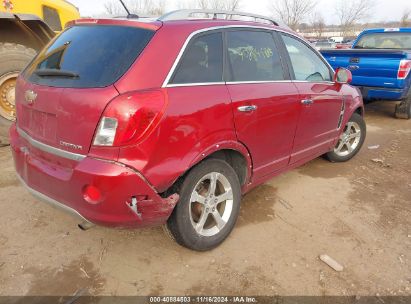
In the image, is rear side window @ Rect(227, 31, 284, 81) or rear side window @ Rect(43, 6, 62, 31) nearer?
rear side window @ Rect(227, 31, 284, 81)

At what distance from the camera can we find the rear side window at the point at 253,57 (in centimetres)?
281

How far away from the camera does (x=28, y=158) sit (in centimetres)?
257

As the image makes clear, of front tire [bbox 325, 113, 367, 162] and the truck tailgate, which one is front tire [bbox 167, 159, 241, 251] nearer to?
front tire [bbox 325, 113, 367, 162]

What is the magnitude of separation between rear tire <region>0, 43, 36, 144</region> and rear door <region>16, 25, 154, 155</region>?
2.74 meters

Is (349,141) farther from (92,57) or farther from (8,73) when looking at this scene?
(8,73)

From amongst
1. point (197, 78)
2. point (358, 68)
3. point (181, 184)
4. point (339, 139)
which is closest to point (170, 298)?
point (181, 184)

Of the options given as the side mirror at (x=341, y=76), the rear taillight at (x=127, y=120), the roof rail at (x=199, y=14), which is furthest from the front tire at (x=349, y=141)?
the rear taillight at (x=127, y=120)

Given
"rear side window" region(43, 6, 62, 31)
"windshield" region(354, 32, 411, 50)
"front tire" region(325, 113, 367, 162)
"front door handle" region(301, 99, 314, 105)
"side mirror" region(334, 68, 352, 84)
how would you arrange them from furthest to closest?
1. "windshield" region(354, 32, 411, 50)
2. "rear side window" region(43, 6, 62, 31)
3. "front tire" region(325, 113, 367, 162)
4. "side mirror" region(334, 68, 352, 84)
5. "front door handle" region(301, 99, 314, 105)

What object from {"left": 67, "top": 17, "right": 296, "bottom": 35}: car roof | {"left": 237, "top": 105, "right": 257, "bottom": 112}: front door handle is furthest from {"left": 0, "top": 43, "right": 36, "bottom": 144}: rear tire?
{"left": 237, "top": 105, "right": 257, "bottom": 112}: front door handle

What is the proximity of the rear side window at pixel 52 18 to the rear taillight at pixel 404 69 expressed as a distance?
6006mm

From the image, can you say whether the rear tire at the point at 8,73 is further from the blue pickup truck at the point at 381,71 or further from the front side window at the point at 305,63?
the blue pickup truck at the point at 381,71

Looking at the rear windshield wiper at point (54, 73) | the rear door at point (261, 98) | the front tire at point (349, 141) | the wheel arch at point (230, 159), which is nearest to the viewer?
the rear windshield wiper at point (54, 73)

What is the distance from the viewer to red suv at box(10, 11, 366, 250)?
2.14m

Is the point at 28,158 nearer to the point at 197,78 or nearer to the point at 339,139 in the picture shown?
the point at 197,78
